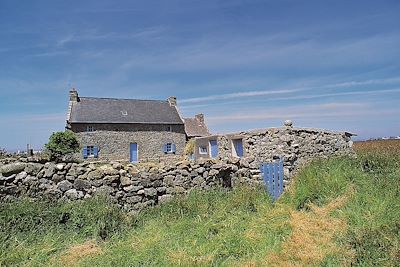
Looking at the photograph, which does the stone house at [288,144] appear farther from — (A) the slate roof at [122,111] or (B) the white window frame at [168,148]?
(B) the white window frame at [168,148]

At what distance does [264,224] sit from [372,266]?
7.06 ft

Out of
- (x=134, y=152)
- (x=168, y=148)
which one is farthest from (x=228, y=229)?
(x=168, y=148)

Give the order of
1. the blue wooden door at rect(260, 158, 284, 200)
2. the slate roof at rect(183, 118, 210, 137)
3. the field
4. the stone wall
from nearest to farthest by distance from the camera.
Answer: the field < the blue wooden door at rect(260, 158, 284, 200) < the stone wall < the slate roof at rect(183, 118, 210, 137)

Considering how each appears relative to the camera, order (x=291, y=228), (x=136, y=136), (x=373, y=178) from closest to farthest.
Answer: (x=291, y=228) → (x=373, y=178) → (x=136, y=136)

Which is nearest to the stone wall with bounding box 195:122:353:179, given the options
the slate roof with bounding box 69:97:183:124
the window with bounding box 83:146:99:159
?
the window with bounding box 83:146:99:159

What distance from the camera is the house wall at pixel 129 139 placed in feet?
95.1

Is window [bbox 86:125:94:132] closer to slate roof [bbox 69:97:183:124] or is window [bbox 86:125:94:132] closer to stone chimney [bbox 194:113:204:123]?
slate roof [bbox 69:97:183:124]

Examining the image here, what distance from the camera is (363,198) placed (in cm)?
623

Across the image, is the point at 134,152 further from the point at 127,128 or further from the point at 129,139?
the point at 127,128

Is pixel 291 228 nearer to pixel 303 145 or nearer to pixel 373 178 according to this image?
pixel 373 178

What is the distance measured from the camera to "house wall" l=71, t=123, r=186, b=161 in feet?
95.1

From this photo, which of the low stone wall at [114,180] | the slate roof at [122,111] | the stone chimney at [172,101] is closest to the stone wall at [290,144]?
the low stone wall at [114,180]

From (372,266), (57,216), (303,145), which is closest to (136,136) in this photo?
(303,145)

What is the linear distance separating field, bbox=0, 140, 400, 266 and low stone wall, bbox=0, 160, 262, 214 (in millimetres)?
381
